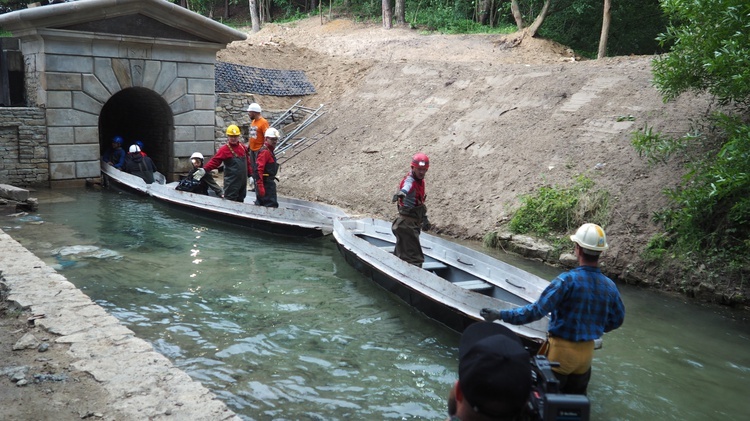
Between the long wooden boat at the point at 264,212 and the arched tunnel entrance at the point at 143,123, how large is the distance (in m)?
3.80

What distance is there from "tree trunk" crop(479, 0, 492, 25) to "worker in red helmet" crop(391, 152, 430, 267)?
20468 millimetres

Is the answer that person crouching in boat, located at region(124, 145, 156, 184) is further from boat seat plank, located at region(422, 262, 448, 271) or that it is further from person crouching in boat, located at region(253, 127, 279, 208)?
boat seat plank, located at region(422, 262, 448, 271)

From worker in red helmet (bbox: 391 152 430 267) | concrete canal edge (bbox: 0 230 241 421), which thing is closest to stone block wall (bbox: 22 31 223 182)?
concrete canal edge (bbox: 0 230 241 421)

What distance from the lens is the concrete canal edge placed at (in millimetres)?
3986

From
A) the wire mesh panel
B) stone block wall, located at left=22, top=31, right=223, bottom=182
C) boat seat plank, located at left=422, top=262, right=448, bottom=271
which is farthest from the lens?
the wire mesh panel

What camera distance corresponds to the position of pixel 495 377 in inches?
88.1

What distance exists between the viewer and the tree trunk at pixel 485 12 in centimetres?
2647

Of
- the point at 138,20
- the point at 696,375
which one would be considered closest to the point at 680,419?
the point at 696,375

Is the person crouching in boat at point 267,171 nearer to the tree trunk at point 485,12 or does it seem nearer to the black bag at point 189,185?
the black bag at point 189,185

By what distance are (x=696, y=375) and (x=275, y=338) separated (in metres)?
4.37

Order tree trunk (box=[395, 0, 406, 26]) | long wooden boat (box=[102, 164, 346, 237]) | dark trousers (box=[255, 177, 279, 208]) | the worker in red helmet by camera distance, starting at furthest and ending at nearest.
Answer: tree trunk (box=[395, 0, 406, 26]), dark trousers (box=[255, 177, 279, 208]), long wooden boat (box=[102, 164, 346, 237]), the worker in red helmet

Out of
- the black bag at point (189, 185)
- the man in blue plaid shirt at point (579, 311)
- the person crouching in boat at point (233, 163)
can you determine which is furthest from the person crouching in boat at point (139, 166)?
the man in blue plaid shirt at point (579, 311)

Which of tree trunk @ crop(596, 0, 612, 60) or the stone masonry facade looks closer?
the stone masonry facade

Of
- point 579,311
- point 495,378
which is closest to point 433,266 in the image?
point 579,311
